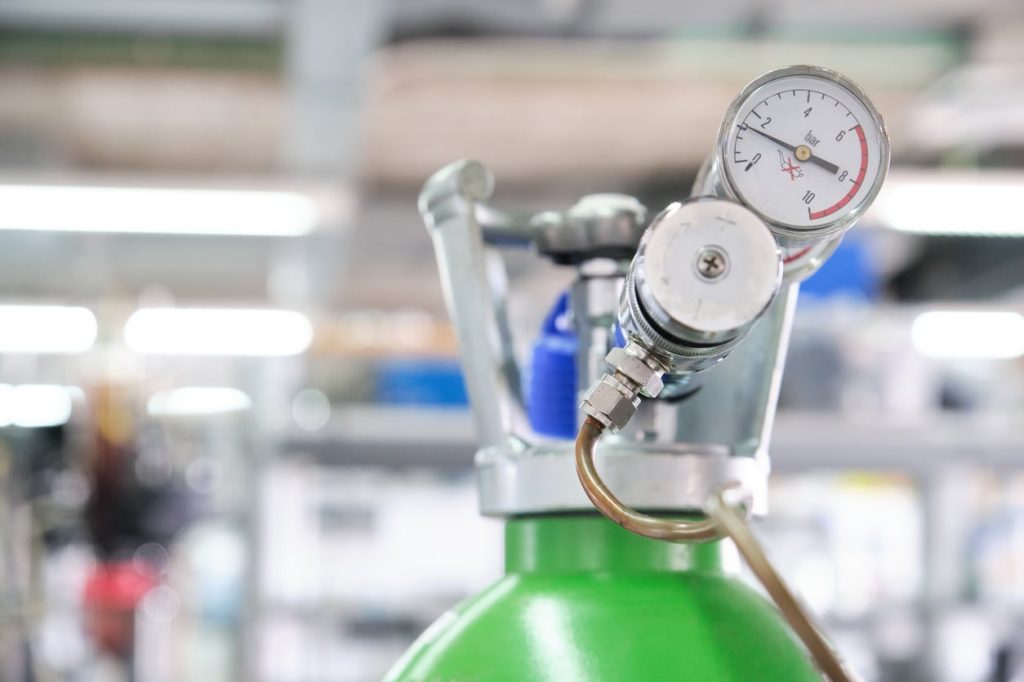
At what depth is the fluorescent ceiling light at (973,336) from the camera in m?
6.76

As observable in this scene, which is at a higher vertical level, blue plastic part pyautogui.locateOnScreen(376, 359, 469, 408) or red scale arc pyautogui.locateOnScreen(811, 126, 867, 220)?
red scale arc pyautogui.locateOnScreen(811, 126, 867, 220)

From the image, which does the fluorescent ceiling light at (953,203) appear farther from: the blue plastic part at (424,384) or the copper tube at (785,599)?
the copper tube at (785,599)

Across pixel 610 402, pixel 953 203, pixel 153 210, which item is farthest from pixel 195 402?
pixel 610 402

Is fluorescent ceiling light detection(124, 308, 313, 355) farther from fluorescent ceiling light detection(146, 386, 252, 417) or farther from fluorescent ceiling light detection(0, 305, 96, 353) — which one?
fluorescent ceiling light detection(0, 305, 96, 353)

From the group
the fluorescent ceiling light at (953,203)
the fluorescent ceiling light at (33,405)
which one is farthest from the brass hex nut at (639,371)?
the fluorescent ceiling light at (953,203)

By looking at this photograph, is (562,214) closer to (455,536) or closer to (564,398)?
(564,398)

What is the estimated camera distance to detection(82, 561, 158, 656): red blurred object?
2.21m

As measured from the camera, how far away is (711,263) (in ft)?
1.52

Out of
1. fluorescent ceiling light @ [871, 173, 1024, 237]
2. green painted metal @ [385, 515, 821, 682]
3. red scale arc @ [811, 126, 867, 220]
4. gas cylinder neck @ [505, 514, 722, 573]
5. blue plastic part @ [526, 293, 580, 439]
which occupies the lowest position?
green painted metal @ [385, 515, 821, 682]

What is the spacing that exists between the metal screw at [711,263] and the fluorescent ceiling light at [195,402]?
88.9 inches

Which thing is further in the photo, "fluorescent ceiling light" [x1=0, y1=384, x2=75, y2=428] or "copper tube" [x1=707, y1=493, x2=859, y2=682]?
"fluorescent ceiling light" [x1=0, y1=384, x2=75, y2=428]

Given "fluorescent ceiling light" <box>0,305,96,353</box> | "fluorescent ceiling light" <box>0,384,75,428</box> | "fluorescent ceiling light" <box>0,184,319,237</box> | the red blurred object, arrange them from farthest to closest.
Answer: "fluorescent ceiling light" <box>0,305,96,353</box>
"fluorescent ceiling light" <box>0,184,319,237</box>
"fluorescent ceiling light" <box>0,384,75,428</box>
the red blurred object

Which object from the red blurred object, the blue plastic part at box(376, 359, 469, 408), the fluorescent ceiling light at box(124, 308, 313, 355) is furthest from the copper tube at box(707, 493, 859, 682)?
the fluorescent ceiling light at box(124, 308, 313, 355)

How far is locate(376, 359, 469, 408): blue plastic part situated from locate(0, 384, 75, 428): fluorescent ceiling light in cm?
120
